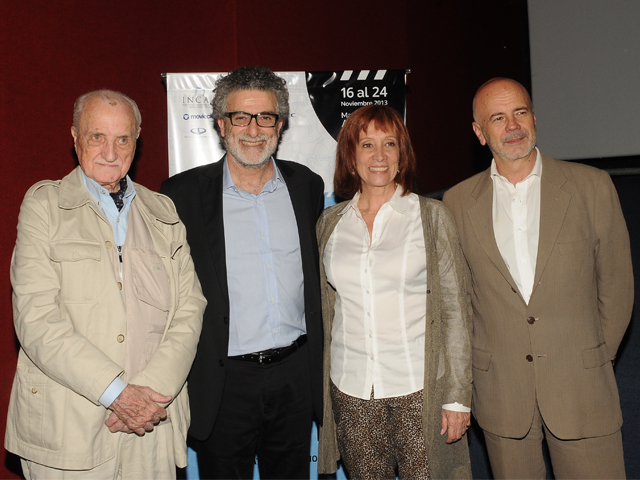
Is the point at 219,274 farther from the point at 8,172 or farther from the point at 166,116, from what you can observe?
the point at 166,116

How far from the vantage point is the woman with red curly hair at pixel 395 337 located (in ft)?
7.53

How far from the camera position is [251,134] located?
260 centimetres

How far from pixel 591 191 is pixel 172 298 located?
1950mm

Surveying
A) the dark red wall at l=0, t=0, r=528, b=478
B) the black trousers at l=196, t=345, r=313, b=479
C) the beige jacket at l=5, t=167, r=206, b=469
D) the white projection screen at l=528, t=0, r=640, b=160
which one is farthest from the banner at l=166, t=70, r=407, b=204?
the white projection screen at l=528, t=0, r=640, b=160

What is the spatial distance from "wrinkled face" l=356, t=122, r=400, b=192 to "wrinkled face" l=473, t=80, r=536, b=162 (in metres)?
0.51

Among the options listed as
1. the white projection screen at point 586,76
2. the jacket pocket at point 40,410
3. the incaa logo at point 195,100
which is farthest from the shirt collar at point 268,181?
the white projection screen at point 586,76

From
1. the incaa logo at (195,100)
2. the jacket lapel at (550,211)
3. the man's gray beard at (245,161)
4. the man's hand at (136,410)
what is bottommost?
the man's hand at (136,410)

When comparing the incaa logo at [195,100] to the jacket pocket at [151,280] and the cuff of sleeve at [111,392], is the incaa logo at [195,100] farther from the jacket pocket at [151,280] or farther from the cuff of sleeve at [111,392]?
the cuff of sleeve at [111,392]

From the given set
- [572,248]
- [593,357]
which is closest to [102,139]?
[572,248]

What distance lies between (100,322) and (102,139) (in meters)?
0.77

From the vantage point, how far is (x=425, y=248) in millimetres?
2391

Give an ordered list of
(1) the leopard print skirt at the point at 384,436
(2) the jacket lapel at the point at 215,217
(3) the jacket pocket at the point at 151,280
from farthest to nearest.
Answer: (2) the jacket lapel at the point at 215,217 → (1) the leopard print skirt at the point at 384,436 → (3) the jacket pocket at the point at 151,280

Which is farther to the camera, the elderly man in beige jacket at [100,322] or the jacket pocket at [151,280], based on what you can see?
the jacket pocket at [151,280]

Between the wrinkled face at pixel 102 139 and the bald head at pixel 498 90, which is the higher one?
the bald head at pixel 498 90
